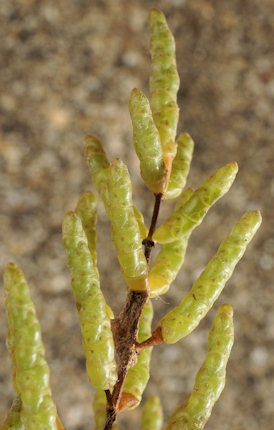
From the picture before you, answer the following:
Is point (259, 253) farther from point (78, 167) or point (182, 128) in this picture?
point (78, 167)

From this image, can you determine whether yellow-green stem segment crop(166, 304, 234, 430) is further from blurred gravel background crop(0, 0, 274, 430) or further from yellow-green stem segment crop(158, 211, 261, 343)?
blurred gravel background crop(0, 0, 274, 430)

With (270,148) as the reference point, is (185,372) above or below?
below

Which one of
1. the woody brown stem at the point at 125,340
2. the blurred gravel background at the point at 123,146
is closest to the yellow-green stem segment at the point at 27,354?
the woody brown stem at the point at 125,340

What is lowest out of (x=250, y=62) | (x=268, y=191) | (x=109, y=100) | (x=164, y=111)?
(x=268, y=191)

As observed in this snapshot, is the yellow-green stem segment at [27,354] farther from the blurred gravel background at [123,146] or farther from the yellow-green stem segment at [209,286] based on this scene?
the blurred gravel background at [123,146]

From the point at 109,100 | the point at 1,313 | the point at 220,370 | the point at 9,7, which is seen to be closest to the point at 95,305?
the point at 220,370

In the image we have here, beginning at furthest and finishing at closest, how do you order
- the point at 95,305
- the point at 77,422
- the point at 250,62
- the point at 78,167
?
the point at 250,62, the point at 78,167, the point at 77,422, the point at 95,305

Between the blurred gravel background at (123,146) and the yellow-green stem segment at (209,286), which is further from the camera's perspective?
the blurred gravel background at (123,146)
